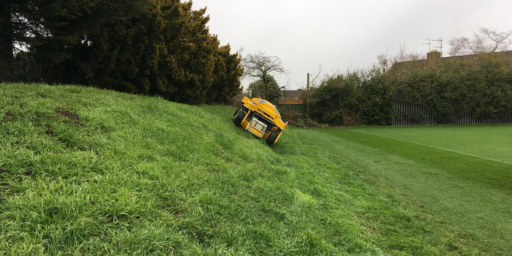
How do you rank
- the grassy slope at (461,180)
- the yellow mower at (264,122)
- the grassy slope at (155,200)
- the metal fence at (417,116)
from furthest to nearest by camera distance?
1. the metal fence at (417,116)
2. the yellow mower at (264,122)
3. the grassy slope at (461,180)
4. the grassy slope at (155,200)

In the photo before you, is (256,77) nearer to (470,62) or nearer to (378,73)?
(378,73)

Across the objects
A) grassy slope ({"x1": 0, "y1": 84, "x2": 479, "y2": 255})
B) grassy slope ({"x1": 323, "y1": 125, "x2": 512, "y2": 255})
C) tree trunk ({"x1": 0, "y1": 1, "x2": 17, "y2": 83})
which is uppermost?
tree trunk ({"x1": 0, "y1": 1, "x2": 17, "y2": 83})

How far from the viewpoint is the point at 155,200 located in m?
2.10

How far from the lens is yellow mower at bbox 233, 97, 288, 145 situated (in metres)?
7.78

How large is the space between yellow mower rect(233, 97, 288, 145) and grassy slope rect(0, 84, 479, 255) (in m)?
3.48

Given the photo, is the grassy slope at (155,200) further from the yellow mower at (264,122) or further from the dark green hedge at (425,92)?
the dark green hedge at (425,92)

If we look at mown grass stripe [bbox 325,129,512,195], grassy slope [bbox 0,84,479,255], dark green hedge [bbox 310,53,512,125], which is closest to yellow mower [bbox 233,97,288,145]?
grassy slope [bbox 0,84,479,255]

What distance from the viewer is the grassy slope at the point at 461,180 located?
3.04 meters

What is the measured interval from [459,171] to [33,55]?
1047 cm

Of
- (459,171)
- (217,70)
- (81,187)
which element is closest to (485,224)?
(459,171)

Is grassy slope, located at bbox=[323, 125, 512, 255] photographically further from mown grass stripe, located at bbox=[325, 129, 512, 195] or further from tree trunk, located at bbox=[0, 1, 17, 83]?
tree trunk, located at bbox=[0, 1, 17, 83]

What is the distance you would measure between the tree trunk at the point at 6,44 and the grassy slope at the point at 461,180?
8799mm

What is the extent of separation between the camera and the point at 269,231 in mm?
2168

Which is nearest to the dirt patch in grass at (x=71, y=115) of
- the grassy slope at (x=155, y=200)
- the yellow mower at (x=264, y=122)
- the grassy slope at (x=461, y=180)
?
the grassy slope at (x=155, y=200)
